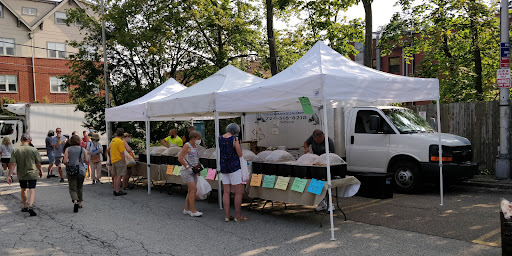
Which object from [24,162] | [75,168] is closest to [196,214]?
[75,168]

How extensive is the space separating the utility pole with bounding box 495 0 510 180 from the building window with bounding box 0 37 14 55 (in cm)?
3550

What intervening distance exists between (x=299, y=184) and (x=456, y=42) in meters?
15.5

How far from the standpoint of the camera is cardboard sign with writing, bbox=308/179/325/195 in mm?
6559

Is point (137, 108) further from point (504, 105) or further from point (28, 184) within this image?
point (504, 105)

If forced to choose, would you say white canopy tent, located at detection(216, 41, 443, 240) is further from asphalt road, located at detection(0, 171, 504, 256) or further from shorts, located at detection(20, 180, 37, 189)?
shorts, located at detection(20, 180, 37, 189)

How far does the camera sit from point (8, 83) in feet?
111

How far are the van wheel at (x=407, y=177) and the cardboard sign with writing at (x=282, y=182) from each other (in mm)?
3858

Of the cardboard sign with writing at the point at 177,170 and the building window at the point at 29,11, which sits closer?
the cardboard sign with writing at the point at 177,170

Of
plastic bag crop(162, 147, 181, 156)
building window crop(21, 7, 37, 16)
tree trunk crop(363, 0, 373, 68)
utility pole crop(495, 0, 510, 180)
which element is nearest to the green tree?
tree trunk crop(363, 0, 373, 68)

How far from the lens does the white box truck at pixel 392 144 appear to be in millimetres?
9297

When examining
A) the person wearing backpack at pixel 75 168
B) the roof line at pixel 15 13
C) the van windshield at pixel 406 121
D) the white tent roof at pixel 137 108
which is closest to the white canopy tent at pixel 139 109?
the white tent roof at pixel 137 108

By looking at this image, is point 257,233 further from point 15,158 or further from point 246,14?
point 246,14

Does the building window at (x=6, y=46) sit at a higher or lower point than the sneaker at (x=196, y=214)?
higher

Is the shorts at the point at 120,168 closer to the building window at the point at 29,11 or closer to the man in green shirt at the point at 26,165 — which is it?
the man in green shirt at the point at 26,165
